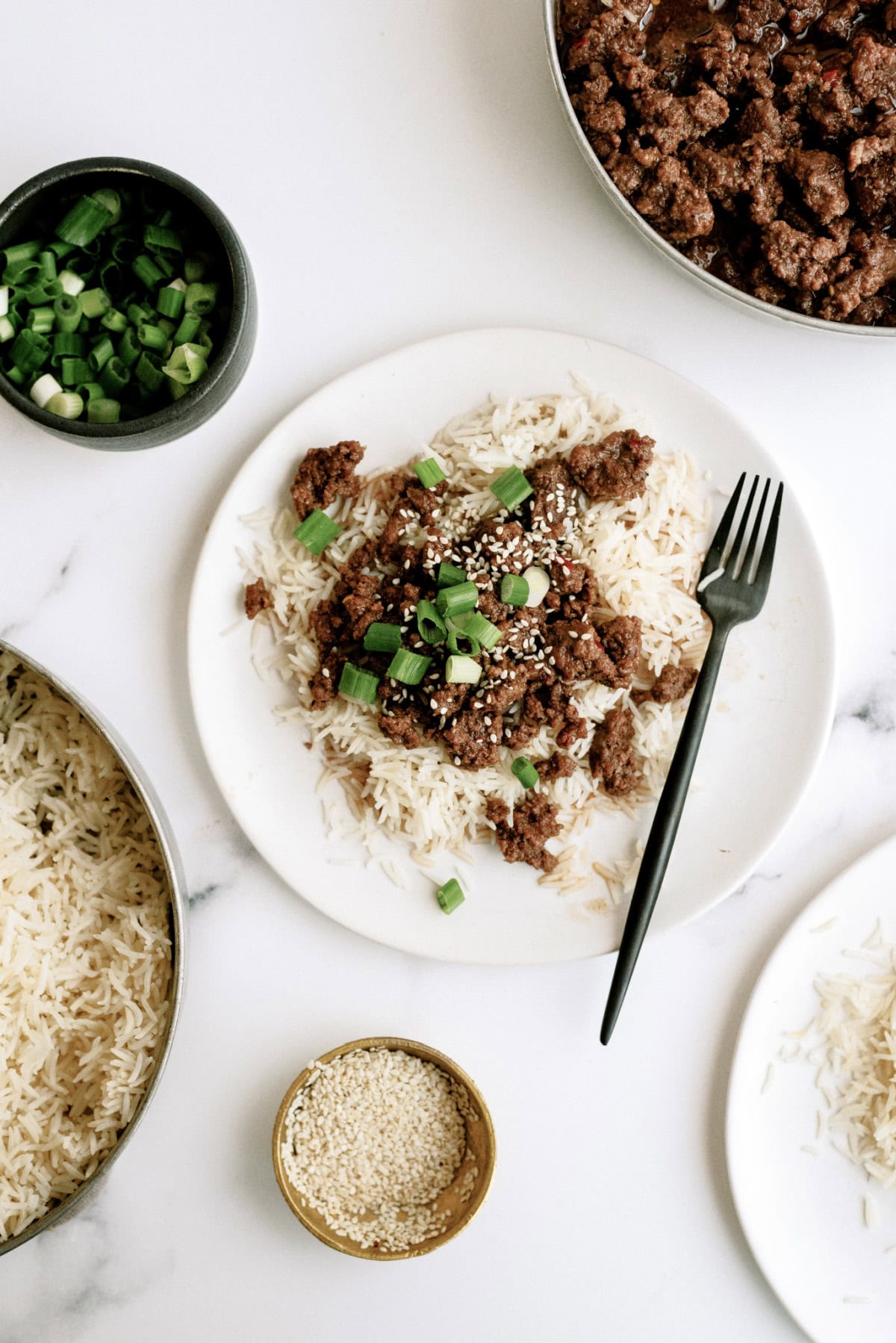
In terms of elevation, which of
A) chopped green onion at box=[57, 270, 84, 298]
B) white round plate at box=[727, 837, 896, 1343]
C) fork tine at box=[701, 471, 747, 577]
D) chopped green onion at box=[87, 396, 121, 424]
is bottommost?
white round plate at box=[727, 837, 896, 1343]

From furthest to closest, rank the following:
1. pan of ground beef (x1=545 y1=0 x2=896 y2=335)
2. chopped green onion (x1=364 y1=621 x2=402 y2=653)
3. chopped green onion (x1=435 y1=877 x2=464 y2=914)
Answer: chopped green onion (x1=435 y1=877 x2=464 y2=914) → chopped green onion (x1=364 y1=621 x2=402 y2=653) → pan of ground beef (x1=545 y1=0 x2=896 y2=335)

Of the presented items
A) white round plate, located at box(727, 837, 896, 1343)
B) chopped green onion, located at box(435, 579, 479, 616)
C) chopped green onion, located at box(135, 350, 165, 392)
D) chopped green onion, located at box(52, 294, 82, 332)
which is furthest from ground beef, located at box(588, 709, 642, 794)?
chopped green onion, located at box(52, 294, 82, 332)

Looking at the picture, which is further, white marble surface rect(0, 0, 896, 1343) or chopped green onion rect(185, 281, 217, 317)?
white marble surface rect(0, 0, 896, 1343)

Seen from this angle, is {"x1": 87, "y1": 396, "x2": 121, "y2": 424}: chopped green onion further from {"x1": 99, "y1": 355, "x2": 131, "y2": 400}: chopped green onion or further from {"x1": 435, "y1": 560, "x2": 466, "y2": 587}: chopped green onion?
{"x1": 435, "y1": 560, "x2": 466, "y2": 587}: chopped green onion

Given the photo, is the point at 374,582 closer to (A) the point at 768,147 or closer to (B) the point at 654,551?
(B) the point at 654,551

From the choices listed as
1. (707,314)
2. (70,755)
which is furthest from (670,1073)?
(707,314)

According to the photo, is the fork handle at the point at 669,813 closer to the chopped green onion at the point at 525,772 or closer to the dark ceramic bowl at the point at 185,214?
the chopped green onion at the point at 525,772

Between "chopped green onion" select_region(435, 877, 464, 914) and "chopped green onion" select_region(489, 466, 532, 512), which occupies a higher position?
"chopped green onion" select_region(489, 466, 532, 512)
